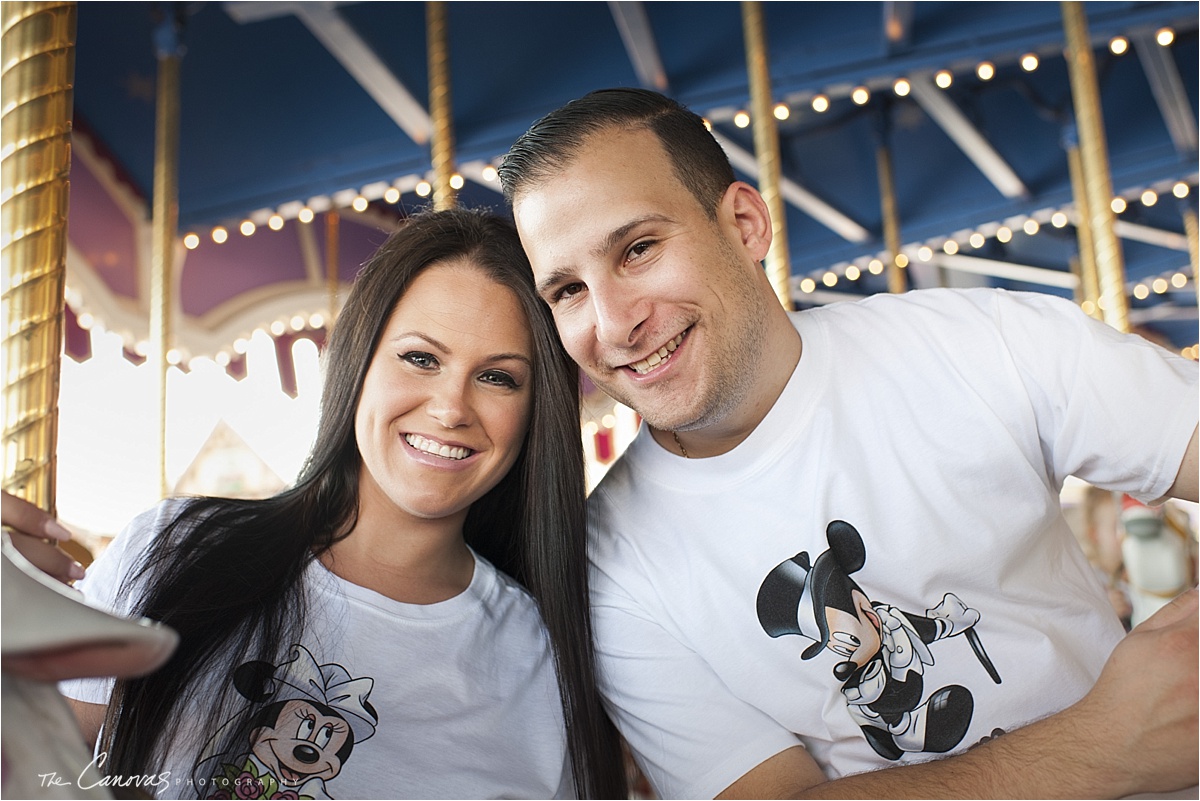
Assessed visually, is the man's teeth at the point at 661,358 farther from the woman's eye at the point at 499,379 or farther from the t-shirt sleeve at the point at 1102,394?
the t-shirt sleeve at the point at 1102,394

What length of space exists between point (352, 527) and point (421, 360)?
34cm

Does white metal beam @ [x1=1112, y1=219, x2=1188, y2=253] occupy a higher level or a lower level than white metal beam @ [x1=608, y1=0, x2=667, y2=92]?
higher

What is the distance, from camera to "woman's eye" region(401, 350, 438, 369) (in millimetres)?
1715

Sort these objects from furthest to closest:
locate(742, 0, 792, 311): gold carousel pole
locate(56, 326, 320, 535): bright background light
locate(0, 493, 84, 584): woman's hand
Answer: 1. locate(56, 326, 320, 535): bright background light
2. locate(742, 0, 792, 311): gold carousel pole
3. locate(0, 493, 84, 584): woman's hand

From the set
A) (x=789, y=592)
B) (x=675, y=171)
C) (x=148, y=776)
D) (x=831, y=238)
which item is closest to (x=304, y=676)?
(x=148, y=776)

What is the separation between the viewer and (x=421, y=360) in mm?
1721

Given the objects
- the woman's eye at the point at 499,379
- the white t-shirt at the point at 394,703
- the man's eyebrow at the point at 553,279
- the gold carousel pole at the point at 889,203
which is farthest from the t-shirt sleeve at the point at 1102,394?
the gold carousel pole at the point at 889,203

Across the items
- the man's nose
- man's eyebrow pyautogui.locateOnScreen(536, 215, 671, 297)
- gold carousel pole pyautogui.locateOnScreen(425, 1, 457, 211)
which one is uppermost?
gold carousel pole pyautogui.locateOnScreen(425, 1, 457, 211)

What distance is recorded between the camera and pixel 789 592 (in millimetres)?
1562

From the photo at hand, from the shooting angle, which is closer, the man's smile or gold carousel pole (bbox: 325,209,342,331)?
the man's smile

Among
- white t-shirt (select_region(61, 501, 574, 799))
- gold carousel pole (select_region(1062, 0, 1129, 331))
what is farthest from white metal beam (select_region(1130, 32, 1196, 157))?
white t-shirt (select_region(61, 501, 574, 799))

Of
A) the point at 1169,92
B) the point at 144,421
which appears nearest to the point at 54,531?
the point at 144,421

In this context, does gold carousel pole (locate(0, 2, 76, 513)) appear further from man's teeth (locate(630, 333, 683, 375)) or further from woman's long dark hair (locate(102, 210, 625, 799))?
man's teeth (locate(630, 333, 683, 375))

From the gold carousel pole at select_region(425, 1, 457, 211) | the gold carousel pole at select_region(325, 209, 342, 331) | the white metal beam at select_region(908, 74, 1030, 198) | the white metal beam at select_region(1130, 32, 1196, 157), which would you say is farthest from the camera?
the gold carousel pole at select_region(325, 209, 342, 331)
